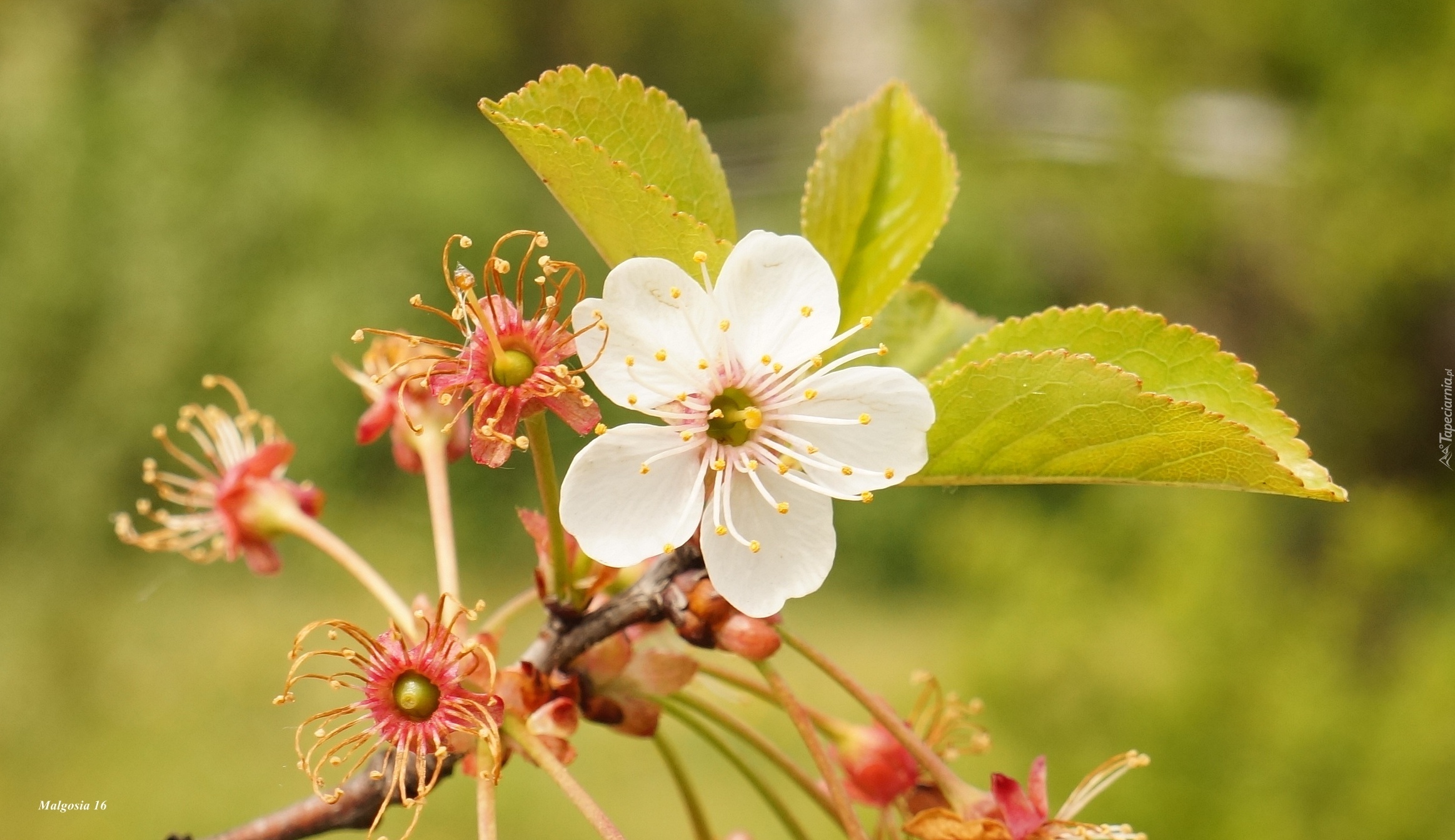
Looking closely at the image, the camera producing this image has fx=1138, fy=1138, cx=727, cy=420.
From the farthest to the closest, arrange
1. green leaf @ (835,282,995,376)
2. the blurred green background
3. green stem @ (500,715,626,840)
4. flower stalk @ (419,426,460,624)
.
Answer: the blurred green background
green leaf @ (835,282,995,376)
flower stalk @ (419,426,460,624)
green stem @ (500,715,626,840)

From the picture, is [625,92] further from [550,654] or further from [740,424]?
[550,654]

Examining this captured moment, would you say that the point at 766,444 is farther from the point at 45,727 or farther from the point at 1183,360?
the point at 45,727

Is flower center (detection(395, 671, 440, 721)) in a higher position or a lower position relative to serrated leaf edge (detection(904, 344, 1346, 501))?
lower

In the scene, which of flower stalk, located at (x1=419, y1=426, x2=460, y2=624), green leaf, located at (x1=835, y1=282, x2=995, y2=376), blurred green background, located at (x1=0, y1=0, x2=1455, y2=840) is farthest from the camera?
blurred green background, located at (x1=0, y1=0, x2=1455, y2=840)

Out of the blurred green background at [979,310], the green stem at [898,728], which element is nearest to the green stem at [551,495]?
the green stem at [898,728]

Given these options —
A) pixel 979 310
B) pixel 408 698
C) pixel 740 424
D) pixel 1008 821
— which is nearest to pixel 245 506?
pixel 408 698

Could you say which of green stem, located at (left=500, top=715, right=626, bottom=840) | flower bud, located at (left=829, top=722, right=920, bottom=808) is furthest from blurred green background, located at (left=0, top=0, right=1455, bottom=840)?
green stem, located at (left=500, top=715, right=626, bottom=840)

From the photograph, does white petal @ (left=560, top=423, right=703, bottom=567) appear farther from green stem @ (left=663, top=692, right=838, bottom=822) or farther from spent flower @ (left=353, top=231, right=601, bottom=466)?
green stem @ (left=663, top=692, right=838, bottom=822)

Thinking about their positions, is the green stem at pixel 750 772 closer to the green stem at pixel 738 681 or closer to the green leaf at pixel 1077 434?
the green stem at pixel 738 681
